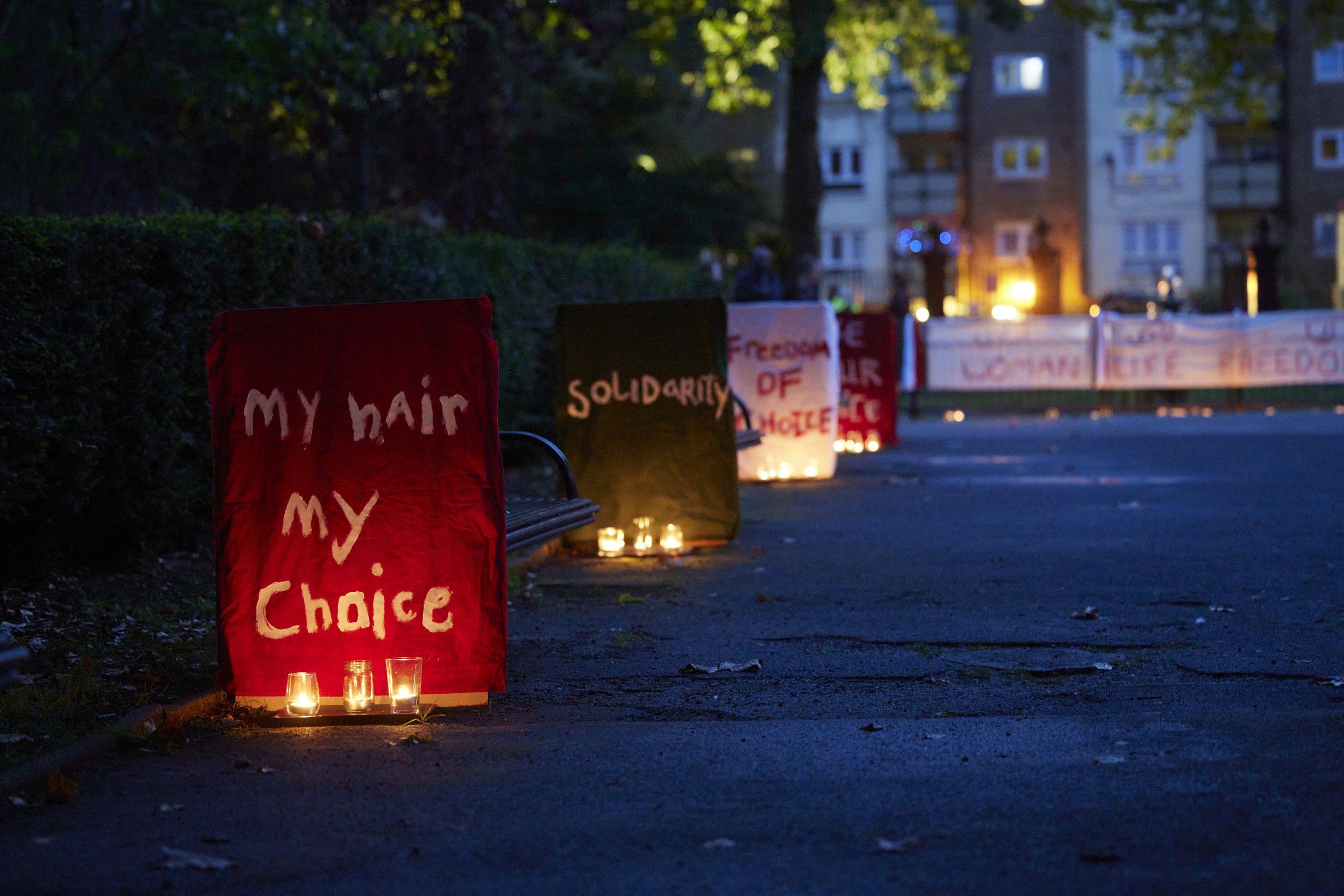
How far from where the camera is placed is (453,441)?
604cm

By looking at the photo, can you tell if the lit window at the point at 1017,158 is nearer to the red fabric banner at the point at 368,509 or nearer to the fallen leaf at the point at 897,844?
the red fabric banner at the point at 368,509

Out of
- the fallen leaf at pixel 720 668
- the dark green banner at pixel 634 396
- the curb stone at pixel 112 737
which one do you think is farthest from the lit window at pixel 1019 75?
the curb stone at pixel 112 737

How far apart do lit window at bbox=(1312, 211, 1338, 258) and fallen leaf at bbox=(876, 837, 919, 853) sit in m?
61.6

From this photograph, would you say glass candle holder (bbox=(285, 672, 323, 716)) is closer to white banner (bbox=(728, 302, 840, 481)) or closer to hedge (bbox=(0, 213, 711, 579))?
hedge (bbox=(0, 213, 711, 579))

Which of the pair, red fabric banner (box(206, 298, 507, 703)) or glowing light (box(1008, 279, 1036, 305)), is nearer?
red fabric banner (box(206, 298, 507, 703))

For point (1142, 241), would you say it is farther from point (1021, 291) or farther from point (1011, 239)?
point (1011, 239)

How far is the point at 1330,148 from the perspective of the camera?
203 feet

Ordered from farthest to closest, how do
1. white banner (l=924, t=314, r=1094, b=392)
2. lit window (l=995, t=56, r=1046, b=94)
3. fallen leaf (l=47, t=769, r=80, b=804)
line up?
lit window (l=995, t=56, r=1046, b=94) < white banner (l=924, t=314, r=1094, b=392) < fallen leaf (l=47, t=769, r=80, b=804)

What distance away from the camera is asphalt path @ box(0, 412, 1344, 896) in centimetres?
420

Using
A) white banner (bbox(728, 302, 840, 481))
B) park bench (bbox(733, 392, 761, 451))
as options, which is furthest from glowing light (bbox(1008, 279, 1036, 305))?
park bench (bbox(733, 392, 761, 451))

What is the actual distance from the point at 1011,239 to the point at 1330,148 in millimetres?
11043

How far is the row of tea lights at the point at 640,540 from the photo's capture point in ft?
35.1

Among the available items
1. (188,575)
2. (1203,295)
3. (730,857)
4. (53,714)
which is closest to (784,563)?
(188,575)

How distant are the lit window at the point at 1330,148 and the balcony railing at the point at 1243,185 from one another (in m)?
1.51
